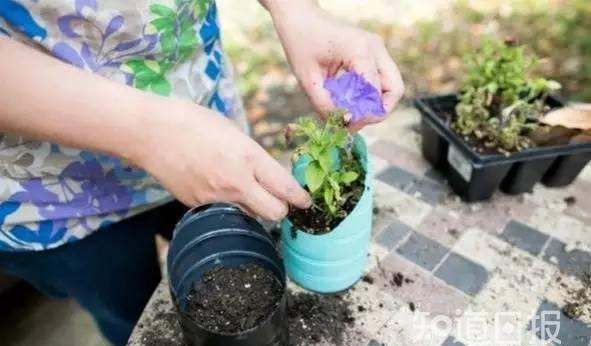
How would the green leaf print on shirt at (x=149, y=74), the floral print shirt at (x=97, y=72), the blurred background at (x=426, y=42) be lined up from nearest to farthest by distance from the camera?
1. the floral print shirt at (x=97, y=72)
2. the green leaf print on shirt at (x=149, y=74)
3. the blurred background at (x=426, y=42)

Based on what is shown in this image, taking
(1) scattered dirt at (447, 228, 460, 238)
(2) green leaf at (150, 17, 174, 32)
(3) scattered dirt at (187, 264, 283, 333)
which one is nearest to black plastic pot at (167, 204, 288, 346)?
(3) scattered dirt at (187, 264, 283, 333)

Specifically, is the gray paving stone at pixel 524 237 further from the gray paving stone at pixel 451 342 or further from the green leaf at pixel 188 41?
the green leaf at pixel 188 41

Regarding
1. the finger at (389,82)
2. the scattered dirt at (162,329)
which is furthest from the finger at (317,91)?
the scattered dirt at (162,329)

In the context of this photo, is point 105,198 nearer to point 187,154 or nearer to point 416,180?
point 187,154

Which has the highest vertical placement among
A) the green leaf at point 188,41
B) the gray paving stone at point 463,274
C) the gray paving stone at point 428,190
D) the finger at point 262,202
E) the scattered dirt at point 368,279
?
the green leaf at point 188,41

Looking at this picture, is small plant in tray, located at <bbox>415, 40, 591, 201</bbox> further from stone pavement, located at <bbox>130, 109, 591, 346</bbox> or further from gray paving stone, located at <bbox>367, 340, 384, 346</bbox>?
gray paving stone, located at <bbox>367, 340, 384, 346</bbox>

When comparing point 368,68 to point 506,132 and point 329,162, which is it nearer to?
point 329,162

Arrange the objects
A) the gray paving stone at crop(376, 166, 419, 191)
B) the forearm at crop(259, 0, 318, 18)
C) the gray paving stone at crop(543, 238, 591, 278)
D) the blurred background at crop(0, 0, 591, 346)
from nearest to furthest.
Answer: the forearm at crop(259, 0, 318, 18) < the gray paving stone at crop(543, 238, 591, 278) < the gray paving stone at crop(376, 166, 419, 191) < the blurred background at crop(0, 0, 591, 346)

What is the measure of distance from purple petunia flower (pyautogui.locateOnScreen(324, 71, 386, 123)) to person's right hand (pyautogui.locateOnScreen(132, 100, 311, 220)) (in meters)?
0.22

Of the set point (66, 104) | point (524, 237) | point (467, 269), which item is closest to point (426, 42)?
point (524, 237)

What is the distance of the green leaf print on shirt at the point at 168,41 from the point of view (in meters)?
0.95

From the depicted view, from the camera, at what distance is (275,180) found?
808 mm

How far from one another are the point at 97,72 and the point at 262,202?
1.32 feet

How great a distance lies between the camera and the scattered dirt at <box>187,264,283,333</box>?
0.94 meters
